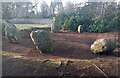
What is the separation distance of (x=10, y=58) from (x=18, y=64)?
583 mm

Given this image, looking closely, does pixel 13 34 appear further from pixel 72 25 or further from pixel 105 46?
pixel 72 25

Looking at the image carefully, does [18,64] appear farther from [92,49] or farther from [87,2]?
[87,2]

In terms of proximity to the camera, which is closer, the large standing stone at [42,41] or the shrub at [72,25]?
the large standing stone at [42,41]

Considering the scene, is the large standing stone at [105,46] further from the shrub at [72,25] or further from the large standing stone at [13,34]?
the shrub at [72,25]

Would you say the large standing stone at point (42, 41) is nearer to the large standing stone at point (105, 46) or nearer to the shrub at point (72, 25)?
the large standing stone at point (105, 46)

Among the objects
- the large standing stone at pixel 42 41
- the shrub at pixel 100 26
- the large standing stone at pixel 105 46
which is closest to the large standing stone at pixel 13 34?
the large standing stone at pixel 42 41

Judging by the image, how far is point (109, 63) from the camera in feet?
23.0

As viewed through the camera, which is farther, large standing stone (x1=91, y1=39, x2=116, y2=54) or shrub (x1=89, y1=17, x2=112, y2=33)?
shrub (x1=89, y1=17, x2=112, y2=33)

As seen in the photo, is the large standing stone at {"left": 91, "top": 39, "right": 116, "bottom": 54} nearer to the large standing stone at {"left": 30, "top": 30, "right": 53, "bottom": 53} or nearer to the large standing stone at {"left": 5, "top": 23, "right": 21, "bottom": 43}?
the large standing stone at {"left": 30, "top": 30, "right": 53, "bottom": 53}

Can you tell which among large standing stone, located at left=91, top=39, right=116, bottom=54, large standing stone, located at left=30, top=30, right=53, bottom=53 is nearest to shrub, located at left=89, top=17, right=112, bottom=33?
large standing stone, located at left=91, top=39, right=116, bottom=54

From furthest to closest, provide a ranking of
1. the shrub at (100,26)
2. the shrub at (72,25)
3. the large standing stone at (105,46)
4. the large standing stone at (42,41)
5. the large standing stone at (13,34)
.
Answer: the shrub at (72,25) < the shrub at (100,26) < the large standing stone at (13,34) < the large standing stone at (42,41) < the large standing stone at (105,46)

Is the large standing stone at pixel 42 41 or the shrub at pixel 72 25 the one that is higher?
the large standing stone at pixel 42 41

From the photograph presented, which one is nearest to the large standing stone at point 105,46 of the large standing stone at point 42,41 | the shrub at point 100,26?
the large standing stone at point 42,41

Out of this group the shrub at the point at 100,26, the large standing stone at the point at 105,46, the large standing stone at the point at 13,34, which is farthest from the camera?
the shrub at the point at 100,26
